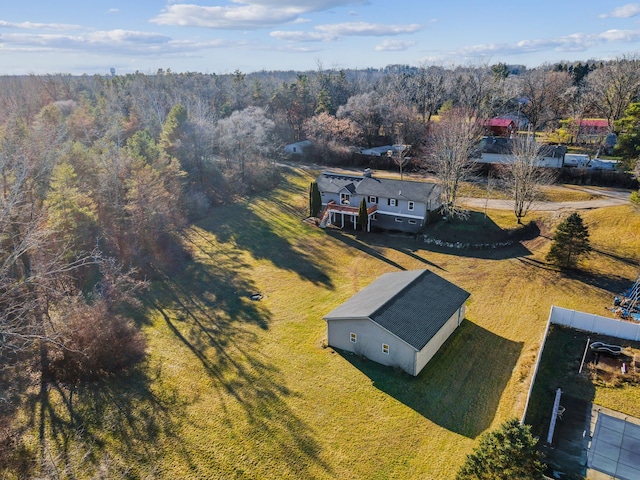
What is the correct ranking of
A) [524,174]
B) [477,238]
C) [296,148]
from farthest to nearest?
1. [296,148]
2. [477,238]
3. [524,174]

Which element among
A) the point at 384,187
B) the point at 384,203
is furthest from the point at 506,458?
the point at 384,187

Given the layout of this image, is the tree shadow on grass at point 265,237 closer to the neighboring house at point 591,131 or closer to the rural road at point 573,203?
the rural road at point 573,203

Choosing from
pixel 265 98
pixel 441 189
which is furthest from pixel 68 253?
pixel 265 98

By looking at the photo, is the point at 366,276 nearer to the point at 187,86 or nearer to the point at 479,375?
the point at 479,375

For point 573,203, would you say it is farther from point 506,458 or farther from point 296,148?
point 296,148

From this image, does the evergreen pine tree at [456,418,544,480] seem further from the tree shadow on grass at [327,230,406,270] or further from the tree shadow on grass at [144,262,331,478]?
the tree shadow on grass at [327,230,406,270]

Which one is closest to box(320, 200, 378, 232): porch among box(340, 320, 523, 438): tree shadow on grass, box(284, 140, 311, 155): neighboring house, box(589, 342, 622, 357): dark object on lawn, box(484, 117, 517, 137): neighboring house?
box(340, 320, 523, 438): tree shadow on grass

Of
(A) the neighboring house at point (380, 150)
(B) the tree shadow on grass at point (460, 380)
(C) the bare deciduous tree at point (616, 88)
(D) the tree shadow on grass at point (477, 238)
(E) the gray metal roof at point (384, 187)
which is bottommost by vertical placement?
(B) the tree shadow on grass at point (460, 380)

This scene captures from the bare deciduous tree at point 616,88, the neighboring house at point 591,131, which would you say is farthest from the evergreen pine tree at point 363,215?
the bare deciduous tree at point 616,88
